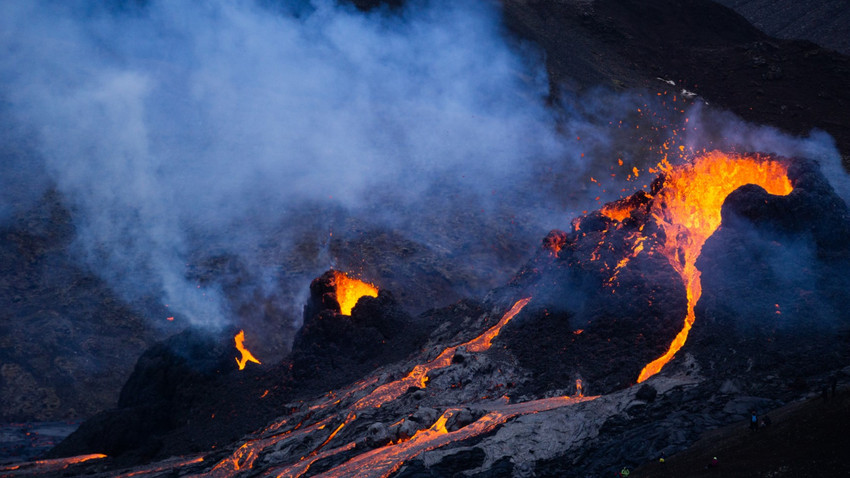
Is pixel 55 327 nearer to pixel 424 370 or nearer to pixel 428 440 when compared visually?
pixel 424 370

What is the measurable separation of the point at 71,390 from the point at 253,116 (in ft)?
99.7

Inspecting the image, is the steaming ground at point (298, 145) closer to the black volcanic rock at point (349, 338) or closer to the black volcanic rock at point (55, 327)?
the black volcanic rock at point (55, 327)

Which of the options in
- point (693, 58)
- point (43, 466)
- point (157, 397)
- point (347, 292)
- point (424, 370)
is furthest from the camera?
point (693, 58)

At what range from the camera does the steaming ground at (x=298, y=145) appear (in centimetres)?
5072

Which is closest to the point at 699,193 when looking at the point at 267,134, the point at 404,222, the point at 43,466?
the point at 404,222

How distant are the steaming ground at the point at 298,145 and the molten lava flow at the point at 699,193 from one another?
62.0ft

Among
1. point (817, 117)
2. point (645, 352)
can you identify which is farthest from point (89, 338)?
point (817, 117)

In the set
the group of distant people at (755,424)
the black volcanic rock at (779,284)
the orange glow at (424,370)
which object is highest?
the orange glow at (424,370)

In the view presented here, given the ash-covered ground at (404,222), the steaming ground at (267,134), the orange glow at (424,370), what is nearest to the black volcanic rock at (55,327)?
the ash-covered ground at (404,222)

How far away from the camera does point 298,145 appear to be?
6178 cm

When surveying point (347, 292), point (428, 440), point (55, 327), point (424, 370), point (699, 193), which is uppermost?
point (55, 327)

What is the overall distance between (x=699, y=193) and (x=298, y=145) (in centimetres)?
3826

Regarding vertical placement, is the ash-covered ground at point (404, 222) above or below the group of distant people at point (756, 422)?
above

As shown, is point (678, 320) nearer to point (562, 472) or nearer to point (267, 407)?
point (562, 472)
